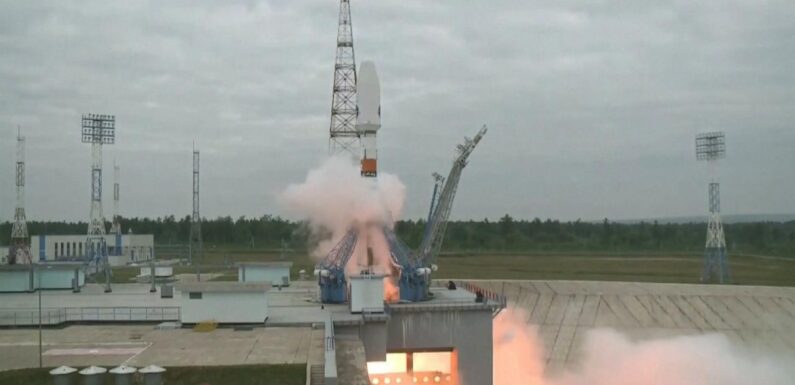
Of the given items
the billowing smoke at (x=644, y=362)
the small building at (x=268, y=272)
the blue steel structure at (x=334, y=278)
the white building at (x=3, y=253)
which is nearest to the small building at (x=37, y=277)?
the small building at (x=268, y=272)

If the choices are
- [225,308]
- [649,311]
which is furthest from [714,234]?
[225,308]

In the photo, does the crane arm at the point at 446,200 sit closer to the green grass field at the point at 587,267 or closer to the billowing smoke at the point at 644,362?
the billowing smoke at the point at 644,362

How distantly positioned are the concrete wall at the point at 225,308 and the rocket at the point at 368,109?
13.3 meters

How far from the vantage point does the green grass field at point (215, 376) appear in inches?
826

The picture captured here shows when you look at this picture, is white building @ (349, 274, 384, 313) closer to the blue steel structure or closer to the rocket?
the blue steel structure

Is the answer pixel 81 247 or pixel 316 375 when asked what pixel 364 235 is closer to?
pixel 316 375

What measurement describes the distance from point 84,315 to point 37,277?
1405cm

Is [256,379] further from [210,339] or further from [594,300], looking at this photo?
[594,300]

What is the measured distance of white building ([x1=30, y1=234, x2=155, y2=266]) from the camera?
267ft

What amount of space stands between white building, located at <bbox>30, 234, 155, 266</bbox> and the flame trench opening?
168 ft

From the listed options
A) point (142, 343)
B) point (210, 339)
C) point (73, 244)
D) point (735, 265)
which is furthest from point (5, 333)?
point (735, 265)

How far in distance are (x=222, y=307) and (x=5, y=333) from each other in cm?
849

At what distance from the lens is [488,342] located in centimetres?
3603

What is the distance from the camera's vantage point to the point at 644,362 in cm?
4572
